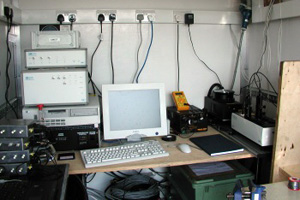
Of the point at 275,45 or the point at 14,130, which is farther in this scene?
the point at 275,45

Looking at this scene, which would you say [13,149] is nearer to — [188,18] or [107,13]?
[107,13]

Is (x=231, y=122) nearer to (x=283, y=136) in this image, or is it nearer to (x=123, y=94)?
(x=283, y=136)

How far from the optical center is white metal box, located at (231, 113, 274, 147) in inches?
68.7

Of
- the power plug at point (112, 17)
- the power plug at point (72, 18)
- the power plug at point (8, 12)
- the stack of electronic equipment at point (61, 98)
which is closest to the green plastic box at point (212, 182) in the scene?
the stack of electronic equipment at point (61, 98)

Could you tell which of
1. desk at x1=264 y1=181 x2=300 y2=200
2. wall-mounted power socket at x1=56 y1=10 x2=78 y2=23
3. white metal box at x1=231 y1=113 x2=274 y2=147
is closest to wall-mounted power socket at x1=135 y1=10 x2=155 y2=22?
wall-mounted power socket at x1=56 y1=10 x2=78 y2=23

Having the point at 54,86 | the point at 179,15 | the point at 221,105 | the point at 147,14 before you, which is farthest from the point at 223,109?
the point at 54,86

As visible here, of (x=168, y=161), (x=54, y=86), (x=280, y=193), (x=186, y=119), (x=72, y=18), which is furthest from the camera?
(x=72, y=18)

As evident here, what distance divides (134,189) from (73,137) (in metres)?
0.77

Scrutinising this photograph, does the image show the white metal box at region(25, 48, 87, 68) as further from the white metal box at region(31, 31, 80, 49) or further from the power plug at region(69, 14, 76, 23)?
the power plug at region(69, 14, 76, 23)

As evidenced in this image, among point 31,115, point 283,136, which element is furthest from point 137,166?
point 283,136

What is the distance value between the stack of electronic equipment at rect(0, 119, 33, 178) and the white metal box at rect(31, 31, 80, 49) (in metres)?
0.63

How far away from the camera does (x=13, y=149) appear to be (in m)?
1.44

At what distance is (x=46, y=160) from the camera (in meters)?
1.63

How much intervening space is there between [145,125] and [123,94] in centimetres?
27
